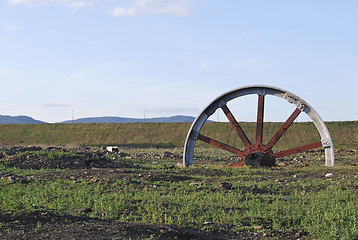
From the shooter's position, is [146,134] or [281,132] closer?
[281,132]

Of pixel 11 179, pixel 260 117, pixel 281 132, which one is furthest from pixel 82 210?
pixel 281 132

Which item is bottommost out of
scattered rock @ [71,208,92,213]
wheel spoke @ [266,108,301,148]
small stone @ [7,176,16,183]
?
scattered rock @ [71,208,92,213]

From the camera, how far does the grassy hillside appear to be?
176 ft

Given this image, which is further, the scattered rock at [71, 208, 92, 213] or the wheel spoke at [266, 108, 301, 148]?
the wheel spoke at [266, 108, 301, 148]

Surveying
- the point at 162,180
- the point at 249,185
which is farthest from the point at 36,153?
the point at 249,185

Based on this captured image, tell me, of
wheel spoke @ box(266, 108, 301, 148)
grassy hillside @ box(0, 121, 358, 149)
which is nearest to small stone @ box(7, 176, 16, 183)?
wheel spoke @ box(266, 108, 301, 148)

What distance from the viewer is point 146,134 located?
60.4m

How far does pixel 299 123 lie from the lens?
2351 inches

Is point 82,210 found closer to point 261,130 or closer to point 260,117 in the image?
point 261,130

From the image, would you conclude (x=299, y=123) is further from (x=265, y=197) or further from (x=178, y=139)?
(x=265, y=197)

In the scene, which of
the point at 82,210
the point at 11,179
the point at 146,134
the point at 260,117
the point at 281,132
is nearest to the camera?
the point at 82,210

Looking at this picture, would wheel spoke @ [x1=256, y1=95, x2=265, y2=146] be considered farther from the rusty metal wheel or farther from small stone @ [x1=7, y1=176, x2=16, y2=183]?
small stone @ [x1=7, y1=176, x2=16, y2=183]

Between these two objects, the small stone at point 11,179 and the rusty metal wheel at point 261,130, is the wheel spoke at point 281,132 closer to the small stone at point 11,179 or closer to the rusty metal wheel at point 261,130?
the rusty metal wheel at point 261,130

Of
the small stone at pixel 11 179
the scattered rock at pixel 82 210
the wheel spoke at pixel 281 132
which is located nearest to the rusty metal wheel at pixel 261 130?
the wheel spoke at pixel 281 132
